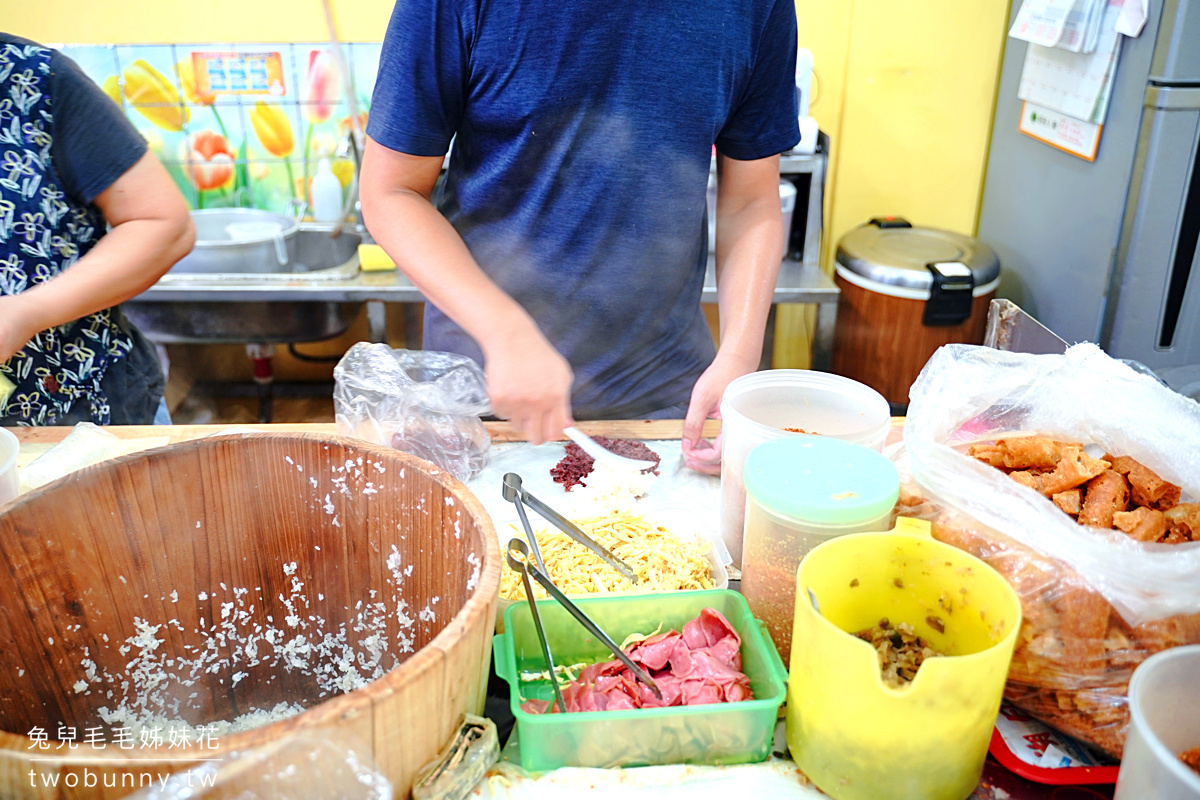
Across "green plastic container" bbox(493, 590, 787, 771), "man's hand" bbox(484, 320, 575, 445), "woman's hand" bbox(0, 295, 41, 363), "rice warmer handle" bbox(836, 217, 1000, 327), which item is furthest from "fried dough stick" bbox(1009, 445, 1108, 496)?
"rice warmer handle" bbox(836, 217, 1000, 327)

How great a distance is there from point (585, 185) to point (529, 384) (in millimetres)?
536

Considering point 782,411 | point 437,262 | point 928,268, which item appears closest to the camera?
point 782,411

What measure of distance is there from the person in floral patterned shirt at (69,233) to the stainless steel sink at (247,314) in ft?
3.23

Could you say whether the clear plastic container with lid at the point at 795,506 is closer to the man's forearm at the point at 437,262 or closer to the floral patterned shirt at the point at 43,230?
the man's forearm at the point at 437,262

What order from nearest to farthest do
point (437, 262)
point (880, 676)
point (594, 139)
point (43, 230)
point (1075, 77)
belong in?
point (880, 676), point (437, 262), point (594, 139), point (43, 230), point (1075, 77)

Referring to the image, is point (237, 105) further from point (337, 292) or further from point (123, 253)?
point (123, 253)

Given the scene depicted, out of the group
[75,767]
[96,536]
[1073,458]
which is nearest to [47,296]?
[96,536]

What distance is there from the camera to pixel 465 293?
1308 millimetres

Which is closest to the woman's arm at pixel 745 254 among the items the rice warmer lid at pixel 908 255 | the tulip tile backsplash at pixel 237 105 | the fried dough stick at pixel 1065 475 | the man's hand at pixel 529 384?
the man's hand at pixel 529 384

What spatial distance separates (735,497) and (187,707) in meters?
0.74

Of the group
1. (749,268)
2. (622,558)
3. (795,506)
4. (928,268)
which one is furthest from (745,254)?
(928,268)

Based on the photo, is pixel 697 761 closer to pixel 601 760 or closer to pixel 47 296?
pixel 601 760

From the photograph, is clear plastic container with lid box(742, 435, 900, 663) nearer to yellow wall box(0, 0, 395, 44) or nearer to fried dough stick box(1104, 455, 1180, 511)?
fried dough stick box(1104, 455, 1180, 511)

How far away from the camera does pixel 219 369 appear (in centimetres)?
364
